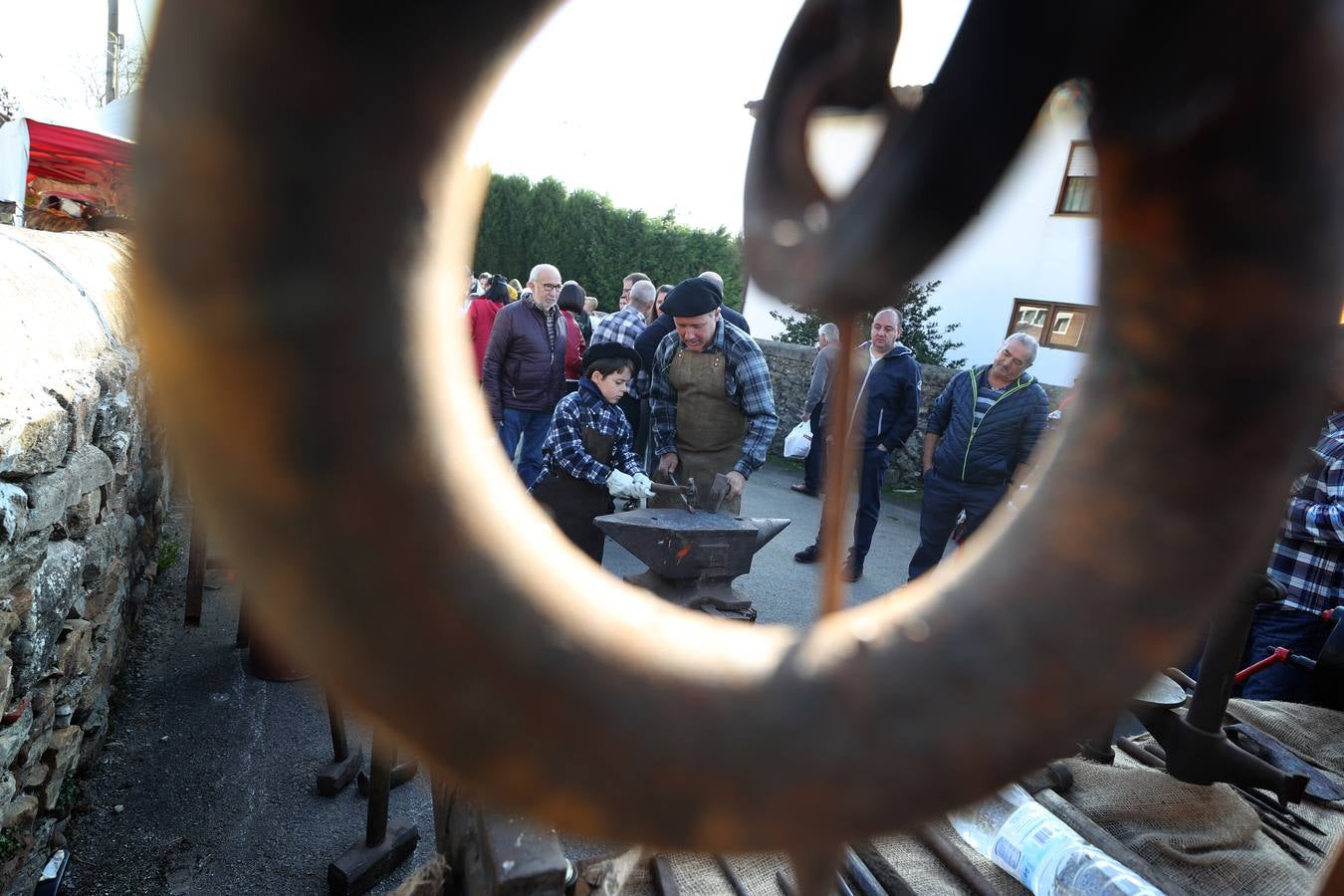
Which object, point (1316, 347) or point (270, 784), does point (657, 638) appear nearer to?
point (1316, 347)

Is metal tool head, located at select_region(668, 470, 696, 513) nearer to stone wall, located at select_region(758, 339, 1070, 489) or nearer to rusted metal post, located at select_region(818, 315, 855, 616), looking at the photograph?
rusted metal post, located at select_region(818, 315, 855, 616)

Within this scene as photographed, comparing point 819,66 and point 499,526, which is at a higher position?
point 819,66

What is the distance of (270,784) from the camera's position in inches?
127

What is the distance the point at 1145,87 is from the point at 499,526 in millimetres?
367

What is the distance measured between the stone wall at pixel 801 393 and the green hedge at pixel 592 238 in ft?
26.0

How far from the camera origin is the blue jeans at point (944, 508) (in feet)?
17.9

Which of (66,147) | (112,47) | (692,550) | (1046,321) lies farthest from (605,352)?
(112,47)

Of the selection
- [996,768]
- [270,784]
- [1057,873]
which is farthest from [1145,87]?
[270,784]

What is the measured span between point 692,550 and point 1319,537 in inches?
110

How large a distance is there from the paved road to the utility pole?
15303mm

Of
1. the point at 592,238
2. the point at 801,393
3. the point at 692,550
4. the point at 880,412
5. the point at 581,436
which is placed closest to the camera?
the point at 692,550

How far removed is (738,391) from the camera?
4.95m

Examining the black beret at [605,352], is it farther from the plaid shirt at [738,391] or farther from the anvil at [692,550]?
the anvil at [692,550]

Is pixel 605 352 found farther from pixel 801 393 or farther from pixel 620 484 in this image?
pixel 801 393
